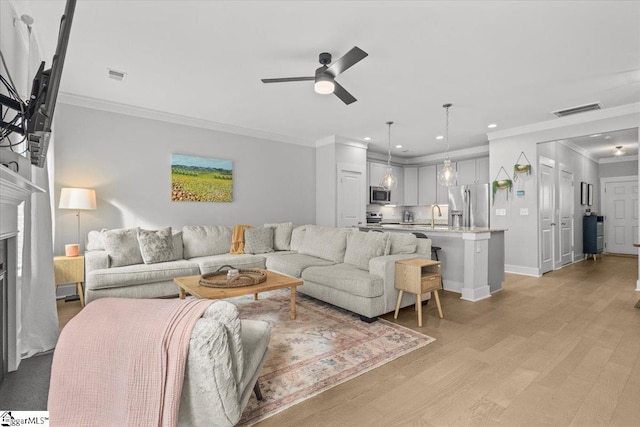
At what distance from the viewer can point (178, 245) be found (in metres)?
4.46

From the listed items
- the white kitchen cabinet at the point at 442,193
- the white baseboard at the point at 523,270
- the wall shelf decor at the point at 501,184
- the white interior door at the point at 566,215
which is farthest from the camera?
the white kitchen cabinet at the point at 442,193

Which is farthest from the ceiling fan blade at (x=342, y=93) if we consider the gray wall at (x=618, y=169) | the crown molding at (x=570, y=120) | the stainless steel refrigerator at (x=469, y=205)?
the gray wall at (x=618, y=169)

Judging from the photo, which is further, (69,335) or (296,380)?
(296,380)

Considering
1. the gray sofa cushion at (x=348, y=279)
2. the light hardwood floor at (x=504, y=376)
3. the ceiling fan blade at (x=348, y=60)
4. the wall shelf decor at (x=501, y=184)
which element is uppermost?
the ceiling fan blade at (x=348, y=60)

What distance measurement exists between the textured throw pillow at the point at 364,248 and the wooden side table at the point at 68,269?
3141 millimetres

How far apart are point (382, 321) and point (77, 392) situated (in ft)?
8.60

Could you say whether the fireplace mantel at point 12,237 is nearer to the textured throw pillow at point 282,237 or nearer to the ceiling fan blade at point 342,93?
the ceiling fan blade at point 342,93

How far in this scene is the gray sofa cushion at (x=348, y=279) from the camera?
3156 mm

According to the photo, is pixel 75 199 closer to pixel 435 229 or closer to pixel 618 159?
pixel 435 229

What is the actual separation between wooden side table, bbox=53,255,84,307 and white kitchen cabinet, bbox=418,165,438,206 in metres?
7.28

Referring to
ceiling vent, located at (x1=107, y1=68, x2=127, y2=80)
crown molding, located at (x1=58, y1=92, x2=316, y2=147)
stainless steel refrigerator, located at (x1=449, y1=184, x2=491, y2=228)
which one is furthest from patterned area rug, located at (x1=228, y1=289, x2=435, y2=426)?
stainless steel refrigerator, located at (x1=449, y1=184, x2=491, y2=228)

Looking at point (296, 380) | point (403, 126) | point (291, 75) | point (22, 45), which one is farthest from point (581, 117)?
point (22, 45)

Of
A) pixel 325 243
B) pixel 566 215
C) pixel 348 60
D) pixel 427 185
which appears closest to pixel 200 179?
pixel 325 243

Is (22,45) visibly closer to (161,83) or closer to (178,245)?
(161,83)
